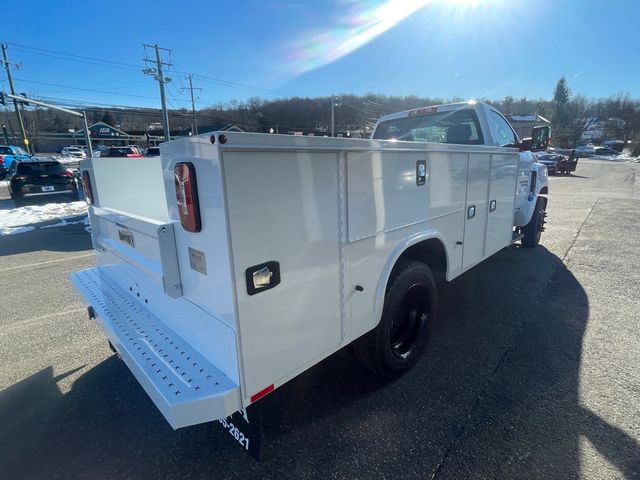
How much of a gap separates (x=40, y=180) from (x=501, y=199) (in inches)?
490

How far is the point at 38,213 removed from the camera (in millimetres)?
9852

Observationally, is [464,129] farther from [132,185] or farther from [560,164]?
[560,164]

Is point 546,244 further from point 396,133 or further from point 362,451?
point 362,451

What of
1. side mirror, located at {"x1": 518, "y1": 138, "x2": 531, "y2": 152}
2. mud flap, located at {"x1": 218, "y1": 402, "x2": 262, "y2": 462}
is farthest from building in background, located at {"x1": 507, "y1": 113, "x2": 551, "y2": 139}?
mud flap, located at {"x1": 218, "y1": 402, "x2": 262, "y2": 462}

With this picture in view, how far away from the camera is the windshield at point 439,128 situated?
4.10 meters

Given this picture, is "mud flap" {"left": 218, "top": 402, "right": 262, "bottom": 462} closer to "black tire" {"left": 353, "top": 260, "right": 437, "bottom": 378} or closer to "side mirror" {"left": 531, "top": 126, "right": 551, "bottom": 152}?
"black tire" {"left": 353, "top": 260, "right": 437, "bottom": 378}

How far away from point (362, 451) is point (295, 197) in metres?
1.58

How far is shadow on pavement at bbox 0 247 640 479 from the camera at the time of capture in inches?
78.1

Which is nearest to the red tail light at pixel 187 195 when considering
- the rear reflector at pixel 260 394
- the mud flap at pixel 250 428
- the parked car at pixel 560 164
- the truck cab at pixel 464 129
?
the rear reflector at pixel 260 394

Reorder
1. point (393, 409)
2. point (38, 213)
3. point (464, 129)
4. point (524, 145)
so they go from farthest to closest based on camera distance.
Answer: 1. point (38, 213)
2. point (524, 145)
3. point (464, 129)
4. point (393, 409)

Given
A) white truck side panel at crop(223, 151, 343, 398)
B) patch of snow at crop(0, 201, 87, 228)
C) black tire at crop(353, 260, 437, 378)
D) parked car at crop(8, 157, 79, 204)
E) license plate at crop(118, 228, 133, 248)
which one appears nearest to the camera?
white truck side panel at crop(223, 151, 343, 398)

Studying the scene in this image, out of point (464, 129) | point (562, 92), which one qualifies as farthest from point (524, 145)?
point (562, 92)

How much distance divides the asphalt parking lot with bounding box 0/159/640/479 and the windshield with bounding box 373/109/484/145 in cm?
197

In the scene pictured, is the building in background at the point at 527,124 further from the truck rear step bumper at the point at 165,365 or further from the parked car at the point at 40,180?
the parked car at the point at 40,180
